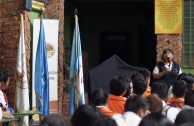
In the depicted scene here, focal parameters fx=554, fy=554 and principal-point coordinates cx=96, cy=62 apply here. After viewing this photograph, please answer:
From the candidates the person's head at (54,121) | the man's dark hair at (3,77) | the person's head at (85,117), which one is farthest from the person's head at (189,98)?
the man's dark hair at (3,77)

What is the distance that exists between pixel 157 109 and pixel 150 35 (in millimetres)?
10870

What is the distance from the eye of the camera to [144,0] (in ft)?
54.4

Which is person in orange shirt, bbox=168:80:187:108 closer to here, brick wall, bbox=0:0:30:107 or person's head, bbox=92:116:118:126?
person's head, bbox=92:116:118:126

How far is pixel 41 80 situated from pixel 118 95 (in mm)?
3501

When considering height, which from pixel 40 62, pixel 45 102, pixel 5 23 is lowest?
pixel 45 102

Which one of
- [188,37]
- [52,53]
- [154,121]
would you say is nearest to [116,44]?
[188,37]

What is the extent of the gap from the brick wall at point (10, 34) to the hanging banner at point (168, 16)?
12.3ft

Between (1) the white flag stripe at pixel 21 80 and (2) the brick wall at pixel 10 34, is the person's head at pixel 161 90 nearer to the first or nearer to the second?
(1) the white flag stripe at pixel 21 80

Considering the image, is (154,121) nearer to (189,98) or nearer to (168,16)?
(189,98)

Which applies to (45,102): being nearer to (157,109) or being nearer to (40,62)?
(40,62)

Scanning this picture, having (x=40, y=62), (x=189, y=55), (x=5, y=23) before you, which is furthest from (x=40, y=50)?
(x=189, y=55)

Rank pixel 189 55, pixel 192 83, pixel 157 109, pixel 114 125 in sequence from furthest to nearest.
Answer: pixel 189 55 → pixel 192 83 → pixel 157 109 → pixel 114 125

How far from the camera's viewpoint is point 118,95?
25.0 ft

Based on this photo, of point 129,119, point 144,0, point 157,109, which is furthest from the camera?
point 144,0
